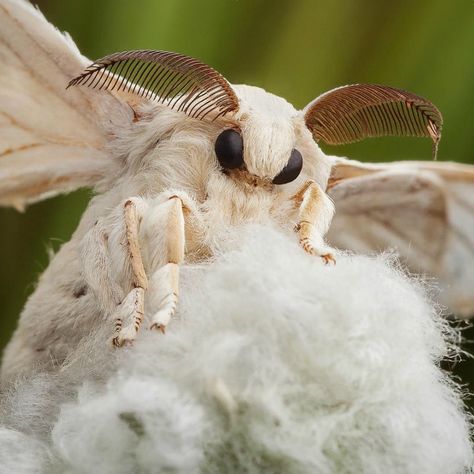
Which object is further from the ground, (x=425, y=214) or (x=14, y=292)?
(x=425, y=214)

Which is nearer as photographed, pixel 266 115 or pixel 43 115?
pixel 266 115

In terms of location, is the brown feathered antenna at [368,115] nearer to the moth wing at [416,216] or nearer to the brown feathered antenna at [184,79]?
the brown feathered antenna at [184,79]

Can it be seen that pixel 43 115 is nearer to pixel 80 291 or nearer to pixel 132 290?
pixel 80 291

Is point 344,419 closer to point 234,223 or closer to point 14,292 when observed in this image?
point 234,223

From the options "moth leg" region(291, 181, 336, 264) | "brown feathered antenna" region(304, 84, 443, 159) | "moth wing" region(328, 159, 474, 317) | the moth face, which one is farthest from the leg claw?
"moth wing" region(328, 159, 474, 317)

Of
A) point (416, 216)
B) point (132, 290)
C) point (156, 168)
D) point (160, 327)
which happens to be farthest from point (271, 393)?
point (416, 216)

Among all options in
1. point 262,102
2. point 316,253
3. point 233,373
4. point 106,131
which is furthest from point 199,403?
point 106,131
